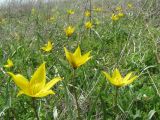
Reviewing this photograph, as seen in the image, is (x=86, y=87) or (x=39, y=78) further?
(x=86, y=87)

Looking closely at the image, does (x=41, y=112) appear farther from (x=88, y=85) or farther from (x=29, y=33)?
(x=29, y=33)

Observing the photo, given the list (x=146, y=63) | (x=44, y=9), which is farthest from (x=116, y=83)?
(x=44, y=9)

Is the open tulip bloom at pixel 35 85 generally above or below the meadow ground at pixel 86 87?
above

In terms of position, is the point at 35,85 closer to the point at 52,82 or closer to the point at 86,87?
the point at 52,82

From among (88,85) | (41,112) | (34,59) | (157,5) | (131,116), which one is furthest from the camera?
(157,5)

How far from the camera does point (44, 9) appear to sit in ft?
15.6

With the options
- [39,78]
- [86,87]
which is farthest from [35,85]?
[86,87]

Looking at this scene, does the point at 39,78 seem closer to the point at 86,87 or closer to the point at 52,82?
the point at 52,82

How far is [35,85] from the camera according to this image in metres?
1.05

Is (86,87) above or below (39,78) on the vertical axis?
below

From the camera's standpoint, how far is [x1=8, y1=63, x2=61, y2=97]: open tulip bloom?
971 millimetres

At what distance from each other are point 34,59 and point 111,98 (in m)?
1.38

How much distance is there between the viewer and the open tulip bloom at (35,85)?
0.97 meters

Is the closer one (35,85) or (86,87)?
(35,85)
